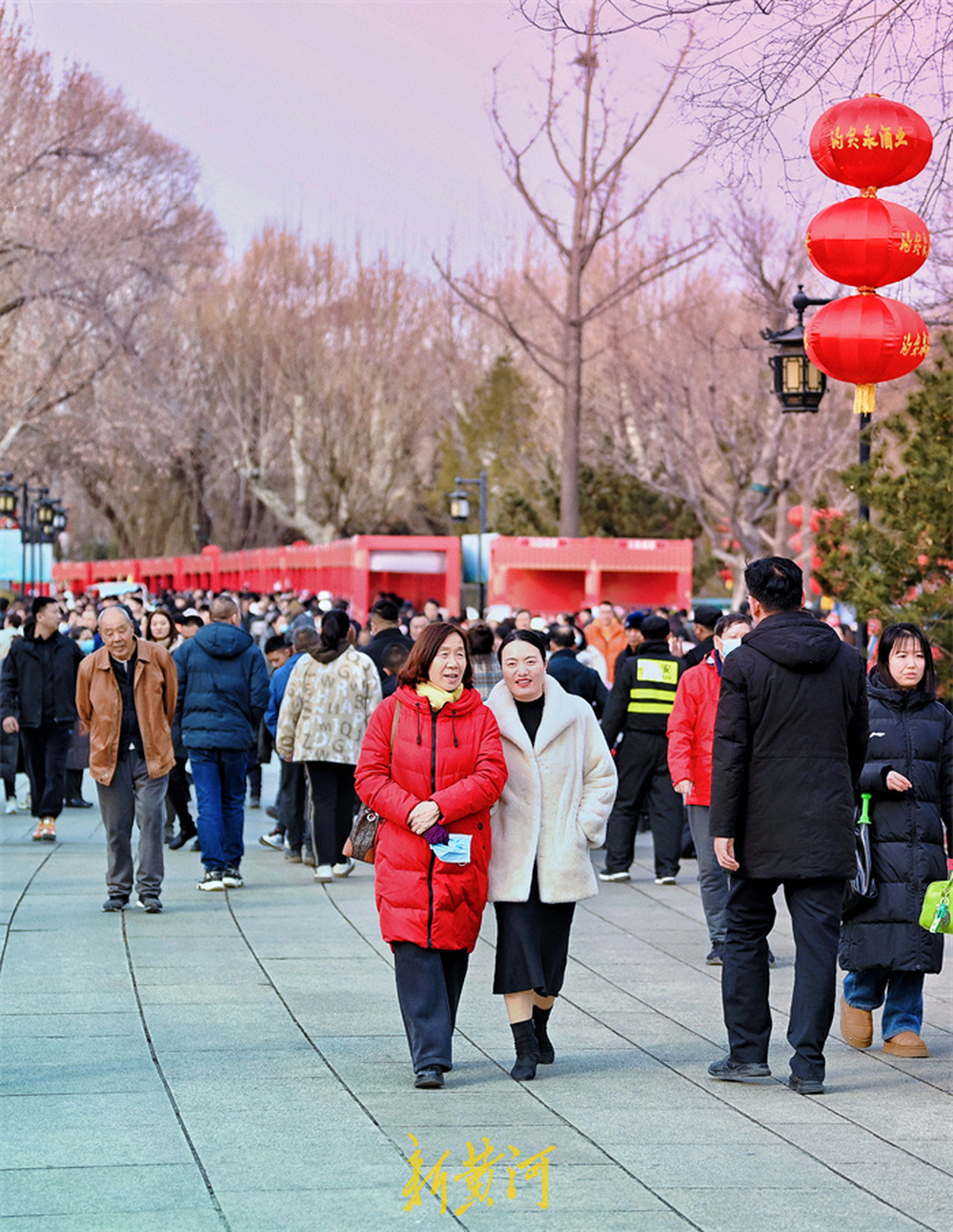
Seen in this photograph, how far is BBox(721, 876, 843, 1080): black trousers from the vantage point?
234 inches

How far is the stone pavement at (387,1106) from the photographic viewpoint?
452cm

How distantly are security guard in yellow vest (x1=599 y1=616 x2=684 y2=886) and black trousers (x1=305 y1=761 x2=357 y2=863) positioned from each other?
1.73 m

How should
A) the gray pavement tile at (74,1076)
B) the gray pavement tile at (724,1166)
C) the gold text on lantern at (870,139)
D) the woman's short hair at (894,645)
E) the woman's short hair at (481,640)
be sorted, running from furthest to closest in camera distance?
the woman's short hair at (481,640) < the gold text on lantern at (870,139) < the woman's short hair at (894,645) < the gray pavement tile at (74,1076) < the gray pavement tile at (724,1166)

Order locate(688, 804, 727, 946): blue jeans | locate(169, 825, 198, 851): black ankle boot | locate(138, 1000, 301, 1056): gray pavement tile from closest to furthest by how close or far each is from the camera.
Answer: locate(138, 1000, 301, 1056): gray pavement tile < locate(688, 804, 727, 946): blue jeans < locate(169, 825, 198, 851): black ankle boot

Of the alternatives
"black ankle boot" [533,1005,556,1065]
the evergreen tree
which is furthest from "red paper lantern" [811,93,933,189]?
"black ankle boot" [533,1005,556,1065]

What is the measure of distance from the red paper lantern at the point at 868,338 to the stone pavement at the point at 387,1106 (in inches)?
118

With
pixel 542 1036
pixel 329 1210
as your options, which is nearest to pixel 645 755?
pixel 542 1036

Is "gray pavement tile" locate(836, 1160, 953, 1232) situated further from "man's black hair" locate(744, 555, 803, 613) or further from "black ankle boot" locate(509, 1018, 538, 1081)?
"man's black hair" locate(744, 555, 803, 613)

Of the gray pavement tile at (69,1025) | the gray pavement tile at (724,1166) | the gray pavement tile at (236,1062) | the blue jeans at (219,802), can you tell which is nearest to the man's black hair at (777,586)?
the gray pavement tile at (724,1166)

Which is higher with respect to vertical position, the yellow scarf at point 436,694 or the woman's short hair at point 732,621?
the woman's short hair at point 732,621

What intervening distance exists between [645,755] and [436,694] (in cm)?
558

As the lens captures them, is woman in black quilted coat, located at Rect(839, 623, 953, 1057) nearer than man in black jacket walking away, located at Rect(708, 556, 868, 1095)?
No

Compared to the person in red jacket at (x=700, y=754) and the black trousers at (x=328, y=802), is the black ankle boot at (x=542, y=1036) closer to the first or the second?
the person in red jacket at (x=700, y=754)

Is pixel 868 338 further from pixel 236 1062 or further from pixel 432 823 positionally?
pixel 236 1062
